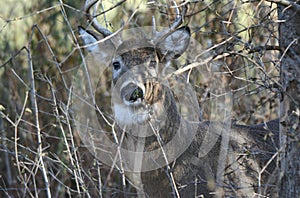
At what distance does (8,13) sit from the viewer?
10.5m

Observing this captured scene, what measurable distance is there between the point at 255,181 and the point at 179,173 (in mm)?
656

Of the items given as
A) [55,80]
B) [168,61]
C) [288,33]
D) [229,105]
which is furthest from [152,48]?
[55,80]

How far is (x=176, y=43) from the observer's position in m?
6.22

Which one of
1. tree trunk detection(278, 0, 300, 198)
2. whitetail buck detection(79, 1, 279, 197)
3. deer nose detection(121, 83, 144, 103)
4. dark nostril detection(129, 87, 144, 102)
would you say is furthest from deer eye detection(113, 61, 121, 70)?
tree trunk detection(278, 0, 300, 198)

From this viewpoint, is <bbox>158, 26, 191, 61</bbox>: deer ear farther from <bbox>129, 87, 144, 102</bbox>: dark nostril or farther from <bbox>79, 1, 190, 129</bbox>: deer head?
<bbox>129, 87, 144, 102</bbox>: dark nostril

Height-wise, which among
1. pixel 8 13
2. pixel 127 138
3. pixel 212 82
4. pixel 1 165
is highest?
pixel 8 13

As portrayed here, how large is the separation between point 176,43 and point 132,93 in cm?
78

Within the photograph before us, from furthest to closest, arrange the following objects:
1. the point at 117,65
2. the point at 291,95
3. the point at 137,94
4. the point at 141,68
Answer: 1. the point at 117,65
2. the point at 141,68
3. the point at 137,94
4. the point at 291,95

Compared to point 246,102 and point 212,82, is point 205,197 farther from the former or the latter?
point 246,102

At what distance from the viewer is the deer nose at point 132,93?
569 centimetres

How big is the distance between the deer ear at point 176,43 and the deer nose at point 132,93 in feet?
1.73

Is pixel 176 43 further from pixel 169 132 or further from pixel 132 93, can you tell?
pixel 169 132

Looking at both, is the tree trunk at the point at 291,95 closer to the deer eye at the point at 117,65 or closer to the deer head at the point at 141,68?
the deer head at the point at 141,68

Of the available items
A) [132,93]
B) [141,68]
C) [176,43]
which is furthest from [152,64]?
[132,93]
